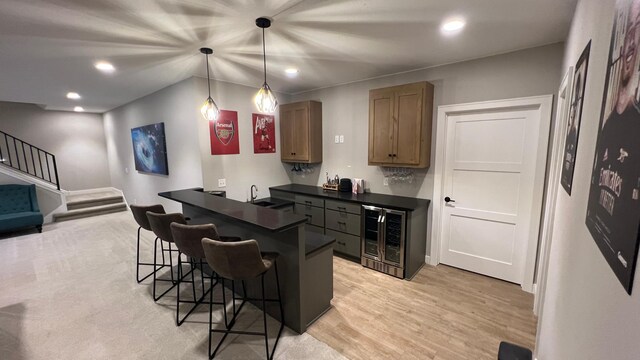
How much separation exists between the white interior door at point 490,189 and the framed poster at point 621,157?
7.92 ft

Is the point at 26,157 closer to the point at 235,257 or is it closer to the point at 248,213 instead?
the point at 248,213

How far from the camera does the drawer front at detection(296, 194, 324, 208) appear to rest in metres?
3.96

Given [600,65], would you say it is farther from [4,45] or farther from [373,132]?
[4,45]

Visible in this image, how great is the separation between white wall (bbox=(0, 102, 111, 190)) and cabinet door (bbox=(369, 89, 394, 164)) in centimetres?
816

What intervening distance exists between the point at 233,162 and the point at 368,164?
7.07 ft

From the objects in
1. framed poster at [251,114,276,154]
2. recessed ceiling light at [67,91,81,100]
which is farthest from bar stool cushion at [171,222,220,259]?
recessed ceiling light at [67,91,81,100]

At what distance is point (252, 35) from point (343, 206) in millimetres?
2344

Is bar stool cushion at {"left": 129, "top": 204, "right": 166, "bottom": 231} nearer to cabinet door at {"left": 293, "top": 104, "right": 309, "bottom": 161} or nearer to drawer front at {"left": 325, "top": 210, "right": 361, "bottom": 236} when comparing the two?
drawer front at {"left": 325, "top": 210, "right": 361, "bottom": 236}

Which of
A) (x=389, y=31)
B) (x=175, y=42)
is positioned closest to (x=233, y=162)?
(x=175, y=42)

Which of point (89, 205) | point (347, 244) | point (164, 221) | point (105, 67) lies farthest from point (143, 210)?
point (89, 205)

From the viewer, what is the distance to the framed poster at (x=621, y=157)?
53 centimetres

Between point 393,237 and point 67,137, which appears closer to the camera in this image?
point 393,237

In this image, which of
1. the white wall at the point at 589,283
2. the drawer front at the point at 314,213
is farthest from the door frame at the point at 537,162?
the drawer front at the point at 314,213

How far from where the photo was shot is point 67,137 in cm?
706
